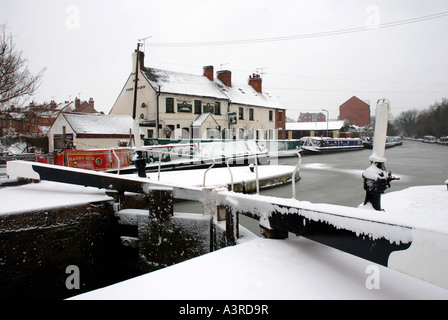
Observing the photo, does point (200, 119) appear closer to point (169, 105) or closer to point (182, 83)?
point (169, 105)

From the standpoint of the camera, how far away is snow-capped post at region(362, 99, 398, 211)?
3.58m

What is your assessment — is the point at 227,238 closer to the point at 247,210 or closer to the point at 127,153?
the point at 247,210

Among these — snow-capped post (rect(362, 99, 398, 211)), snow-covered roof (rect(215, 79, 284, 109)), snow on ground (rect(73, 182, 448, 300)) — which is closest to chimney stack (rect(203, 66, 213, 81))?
snow-covered roof (rect(215, 79, 284, 109))

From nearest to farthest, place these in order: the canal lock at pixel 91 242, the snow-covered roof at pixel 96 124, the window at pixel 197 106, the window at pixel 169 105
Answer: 1. the canal lock at pixel 91 242
2. the snow-covered roof at pixel 96 124
3. the window at pixel 169 105
4. the window at pixel 197 106

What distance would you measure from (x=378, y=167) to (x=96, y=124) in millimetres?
22857

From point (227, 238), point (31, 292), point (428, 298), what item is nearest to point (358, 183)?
point (227, 238)

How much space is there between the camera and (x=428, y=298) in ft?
7.31

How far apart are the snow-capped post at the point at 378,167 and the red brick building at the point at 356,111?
8261 cm

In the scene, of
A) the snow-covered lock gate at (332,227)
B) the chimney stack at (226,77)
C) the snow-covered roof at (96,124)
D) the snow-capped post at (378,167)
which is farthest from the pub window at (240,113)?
the snow-capped post at (378,167)

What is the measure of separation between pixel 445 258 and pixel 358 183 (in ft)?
42.8

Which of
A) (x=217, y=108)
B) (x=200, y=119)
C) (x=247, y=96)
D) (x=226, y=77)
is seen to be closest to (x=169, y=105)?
(x=200, y=119)

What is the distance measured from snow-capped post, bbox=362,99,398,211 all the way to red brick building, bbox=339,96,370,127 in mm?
82613

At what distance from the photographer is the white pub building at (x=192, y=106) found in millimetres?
29391

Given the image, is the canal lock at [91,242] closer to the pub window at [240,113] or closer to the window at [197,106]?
the window at [197,106]
